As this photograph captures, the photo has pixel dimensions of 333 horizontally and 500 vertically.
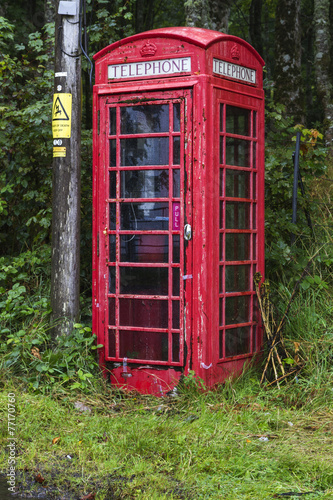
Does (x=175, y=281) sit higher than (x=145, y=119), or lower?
lower

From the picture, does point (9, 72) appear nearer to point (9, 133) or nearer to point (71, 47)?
point (9, 133)

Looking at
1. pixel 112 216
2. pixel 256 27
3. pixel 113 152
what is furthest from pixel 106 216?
pixel 256 27

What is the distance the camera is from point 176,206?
4742 mm

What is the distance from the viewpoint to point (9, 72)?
6.86 metres

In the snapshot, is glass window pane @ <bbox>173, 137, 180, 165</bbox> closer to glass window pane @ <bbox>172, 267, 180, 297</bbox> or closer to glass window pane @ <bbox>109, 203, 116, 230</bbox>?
glass window pane @ <bbox>109, 203, 116, 230</bbox>

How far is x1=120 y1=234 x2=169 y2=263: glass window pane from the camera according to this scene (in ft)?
15.7

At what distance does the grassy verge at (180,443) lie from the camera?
317 centimetres

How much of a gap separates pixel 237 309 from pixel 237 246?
56 centimetres

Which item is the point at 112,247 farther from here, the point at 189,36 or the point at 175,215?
the point at 189,36

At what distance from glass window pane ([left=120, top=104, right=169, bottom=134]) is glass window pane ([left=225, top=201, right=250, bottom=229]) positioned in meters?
0.88

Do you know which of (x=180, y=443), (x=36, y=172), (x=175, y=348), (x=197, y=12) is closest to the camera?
(x=180, y=443)

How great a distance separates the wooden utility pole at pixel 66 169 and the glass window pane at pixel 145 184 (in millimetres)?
547

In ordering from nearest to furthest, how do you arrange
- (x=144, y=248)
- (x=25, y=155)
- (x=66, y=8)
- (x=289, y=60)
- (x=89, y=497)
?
1. (x=89, y=497)
2. (x=144, y=248)
3. (x=66, y=8)
4. (x=25, y=155)
5. (x=289, y=60)

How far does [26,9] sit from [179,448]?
566 inches
